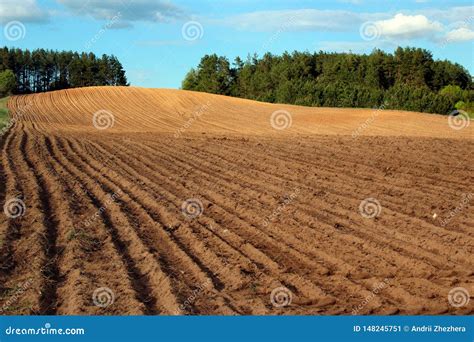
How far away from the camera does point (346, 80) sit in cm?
7850

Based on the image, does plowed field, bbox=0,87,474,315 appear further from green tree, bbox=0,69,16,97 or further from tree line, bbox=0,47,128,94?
tree line, bbox=0,47,128,94

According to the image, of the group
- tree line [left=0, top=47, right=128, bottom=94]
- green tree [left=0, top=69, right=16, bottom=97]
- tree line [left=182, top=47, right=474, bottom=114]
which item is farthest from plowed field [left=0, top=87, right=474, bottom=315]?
tree line [left=0, top=47, right=128, bottom=94]

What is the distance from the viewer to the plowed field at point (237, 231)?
291 inches

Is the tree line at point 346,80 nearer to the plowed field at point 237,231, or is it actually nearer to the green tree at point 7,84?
the green tree at point 7,84

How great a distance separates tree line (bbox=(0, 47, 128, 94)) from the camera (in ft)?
308

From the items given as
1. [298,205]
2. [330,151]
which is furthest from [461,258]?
[330,151]

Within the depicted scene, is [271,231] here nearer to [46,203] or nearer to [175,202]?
[175,202]

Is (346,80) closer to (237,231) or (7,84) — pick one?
(7,84)

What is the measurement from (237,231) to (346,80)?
231 feet

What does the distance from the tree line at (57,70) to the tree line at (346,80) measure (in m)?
11.9

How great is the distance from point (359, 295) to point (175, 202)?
18.6ft

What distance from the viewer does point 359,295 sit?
760 centimetres

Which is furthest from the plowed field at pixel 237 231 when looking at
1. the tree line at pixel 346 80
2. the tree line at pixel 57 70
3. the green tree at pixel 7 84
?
the tree line at pixel 57 70

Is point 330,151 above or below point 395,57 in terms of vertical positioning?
below
